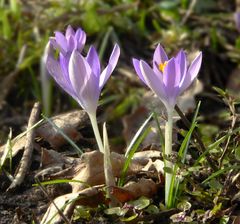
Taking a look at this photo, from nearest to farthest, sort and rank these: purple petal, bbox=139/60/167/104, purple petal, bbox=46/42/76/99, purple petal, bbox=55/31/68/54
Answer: purple petal, bbox=139/60/167/104
purple petal, bbox=46/42/76/99
purple petal, bbox=55/31/68/54

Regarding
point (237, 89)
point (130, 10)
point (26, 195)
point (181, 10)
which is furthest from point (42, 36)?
point (26, 195)

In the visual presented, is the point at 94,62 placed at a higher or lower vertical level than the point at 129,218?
higher

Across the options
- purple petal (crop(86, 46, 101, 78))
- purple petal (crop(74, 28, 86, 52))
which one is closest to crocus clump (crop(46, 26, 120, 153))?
purple petal (crop(86, 46, 101, 78))

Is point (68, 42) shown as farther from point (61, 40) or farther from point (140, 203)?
point (140, 203)

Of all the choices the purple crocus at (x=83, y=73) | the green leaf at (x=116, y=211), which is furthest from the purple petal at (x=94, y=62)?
the green leaf at (x=116, y=211)

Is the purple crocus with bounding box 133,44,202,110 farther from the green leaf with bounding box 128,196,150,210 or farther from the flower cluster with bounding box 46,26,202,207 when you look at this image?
the green leaf with bounding box 128,196,150,210

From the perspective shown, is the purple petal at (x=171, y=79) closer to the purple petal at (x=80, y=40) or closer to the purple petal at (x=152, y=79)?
the purple petal at (x=152, y=79)

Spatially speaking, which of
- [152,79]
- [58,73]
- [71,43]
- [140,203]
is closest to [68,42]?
[71,43]
